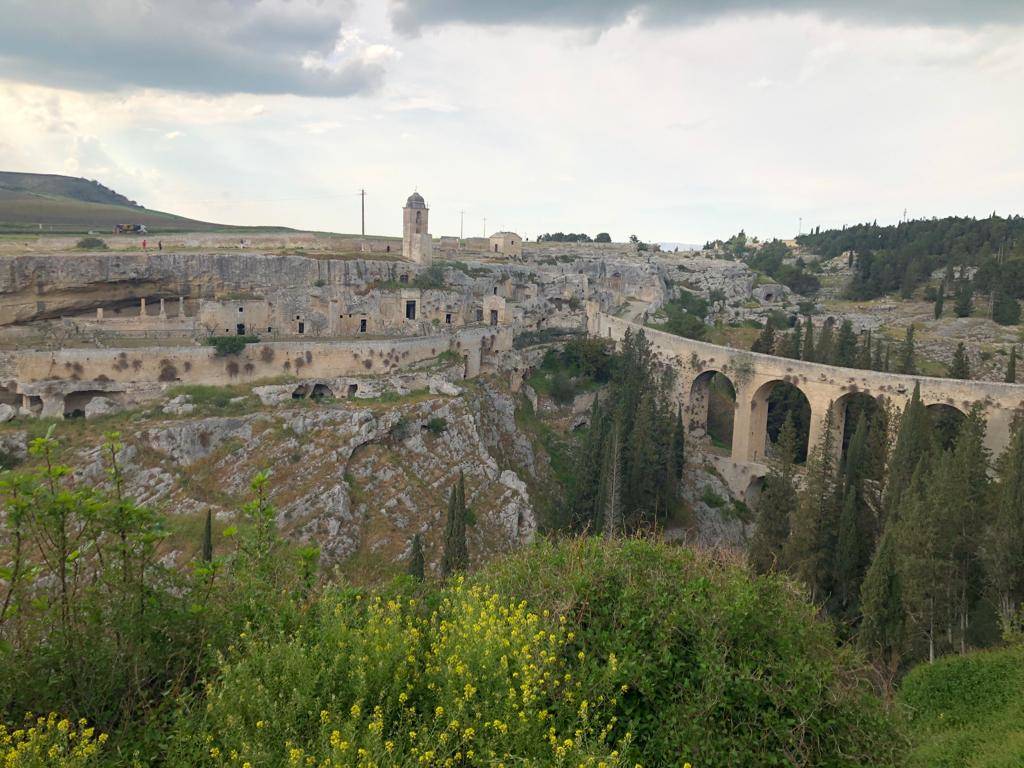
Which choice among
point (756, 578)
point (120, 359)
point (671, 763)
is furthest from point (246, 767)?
point (120, 359)

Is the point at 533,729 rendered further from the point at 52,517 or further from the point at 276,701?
the point at 52,517

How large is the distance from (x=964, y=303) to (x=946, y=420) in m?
27.1

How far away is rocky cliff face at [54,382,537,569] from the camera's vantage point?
1038 inches

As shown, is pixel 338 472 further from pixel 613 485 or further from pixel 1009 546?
pixel 1009 546

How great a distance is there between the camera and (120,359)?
30.8 m

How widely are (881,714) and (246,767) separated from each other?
6.55m

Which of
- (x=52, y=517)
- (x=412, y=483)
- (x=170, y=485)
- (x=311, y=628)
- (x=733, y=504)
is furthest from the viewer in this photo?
(x=733, y=504)

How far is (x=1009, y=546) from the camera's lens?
19656 millimetres

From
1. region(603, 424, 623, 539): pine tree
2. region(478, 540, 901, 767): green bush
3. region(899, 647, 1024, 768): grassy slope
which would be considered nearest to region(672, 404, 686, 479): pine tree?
→ region(603, 424, 623, 539): pine tree

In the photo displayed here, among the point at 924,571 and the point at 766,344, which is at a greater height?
the point at 766,344

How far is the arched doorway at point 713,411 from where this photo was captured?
41.2 m

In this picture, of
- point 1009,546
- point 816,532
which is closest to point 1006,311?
point 816,532

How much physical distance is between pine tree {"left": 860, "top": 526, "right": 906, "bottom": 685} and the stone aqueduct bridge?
13670 millimetres

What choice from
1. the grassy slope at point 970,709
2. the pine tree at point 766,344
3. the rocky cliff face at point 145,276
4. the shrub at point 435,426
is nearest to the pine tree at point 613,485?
the shrub at point 435,426
